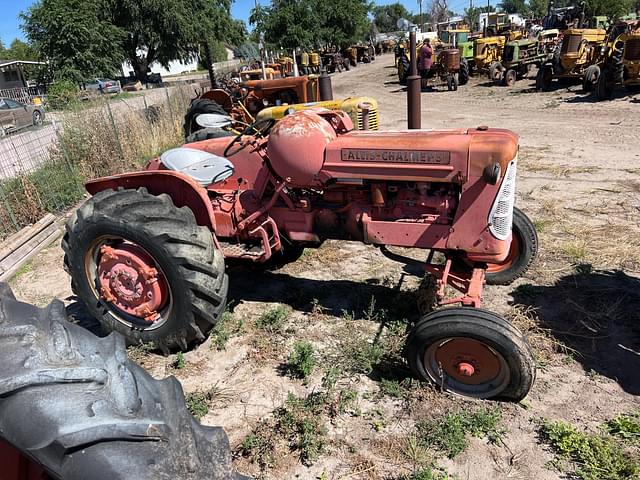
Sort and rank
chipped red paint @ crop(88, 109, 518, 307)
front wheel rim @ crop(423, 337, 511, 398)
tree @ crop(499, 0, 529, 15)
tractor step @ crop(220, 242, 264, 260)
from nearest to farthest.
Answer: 1. front wheel rim @ crop(423, 337, 511, 398)
2. chipped red paint @ crop(88, 109, 518, 307)
3. tractor step @ crop(220, 242, 264, 260)
4. tree @ crop(499, 0, 529, 15)

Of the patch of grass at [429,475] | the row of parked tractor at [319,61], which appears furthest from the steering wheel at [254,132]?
the row of parked tractor at [319,61]

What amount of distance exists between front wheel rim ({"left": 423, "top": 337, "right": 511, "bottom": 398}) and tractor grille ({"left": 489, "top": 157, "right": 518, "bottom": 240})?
0.75 metres

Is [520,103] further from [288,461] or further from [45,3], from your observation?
[45,3]

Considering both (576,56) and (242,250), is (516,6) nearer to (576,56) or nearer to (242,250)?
(576,56)

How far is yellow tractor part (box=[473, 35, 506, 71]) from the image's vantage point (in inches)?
711

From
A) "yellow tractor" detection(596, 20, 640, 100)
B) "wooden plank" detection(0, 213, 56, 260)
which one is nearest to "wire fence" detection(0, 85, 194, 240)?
"wooden plank" detection(0, 213, 56, 260)

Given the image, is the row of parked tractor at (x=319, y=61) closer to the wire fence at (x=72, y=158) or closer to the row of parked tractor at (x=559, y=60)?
the row of parked tractor at (x=559, y=60)

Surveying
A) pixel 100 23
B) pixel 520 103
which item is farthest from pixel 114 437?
pixel 100 23

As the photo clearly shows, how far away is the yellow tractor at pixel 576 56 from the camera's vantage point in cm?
1366

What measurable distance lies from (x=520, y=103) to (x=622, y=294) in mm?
11090

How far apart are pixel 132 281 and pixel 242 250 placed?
2.70ft

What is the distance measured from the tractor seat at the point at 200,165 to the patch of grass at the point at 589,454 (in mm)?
2760

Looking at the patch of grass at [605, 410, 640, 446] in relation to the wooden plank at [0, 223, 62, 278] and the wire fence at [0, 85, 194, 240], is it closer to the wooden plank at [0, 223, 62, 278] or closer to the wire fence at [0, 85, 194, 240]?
the wooden plank at [0, 223, 62, 278]

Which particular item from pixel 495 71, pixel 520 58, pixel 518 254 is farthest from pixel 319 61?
pixel 518 254
